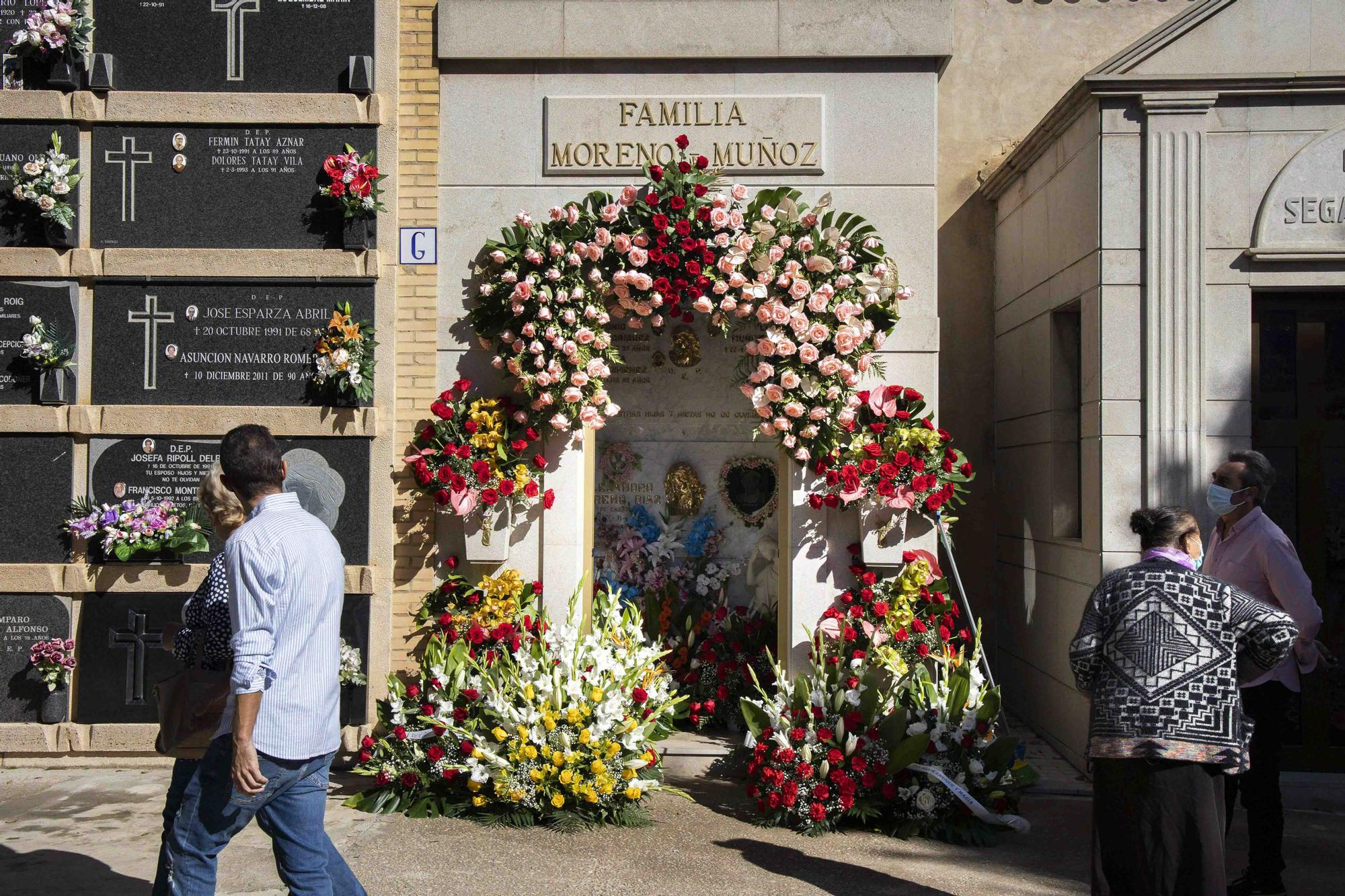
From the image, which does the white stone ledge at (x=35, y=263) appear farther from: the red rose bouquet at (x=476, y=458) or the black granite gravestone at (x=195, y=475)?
the red rose bouquet at (x=476, y=458)

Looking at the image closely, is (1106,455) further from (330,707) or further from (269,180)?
(269,180)

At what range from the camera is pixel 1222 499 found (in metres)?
4.47

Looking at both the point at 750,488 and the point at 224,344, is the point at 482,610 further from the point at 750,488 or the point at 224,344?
the point at 224,344

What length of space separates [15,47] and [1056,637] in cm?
714

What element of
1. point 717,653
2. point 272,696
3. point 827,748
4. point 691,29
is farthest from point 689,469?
point 272,696

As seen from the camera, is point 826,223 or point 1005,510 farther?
point 1005,510

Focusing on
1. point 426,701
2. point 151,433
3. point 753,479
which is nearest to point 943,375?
point 753,479

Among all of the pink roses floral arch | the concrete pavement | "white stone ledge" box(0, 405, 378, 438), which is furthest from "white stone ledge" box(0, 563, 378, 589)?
the pink roses floral arch

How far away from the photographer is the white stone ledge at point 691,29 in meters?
5.95

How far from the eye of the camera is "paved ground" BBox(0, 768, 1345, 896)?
4312 mm

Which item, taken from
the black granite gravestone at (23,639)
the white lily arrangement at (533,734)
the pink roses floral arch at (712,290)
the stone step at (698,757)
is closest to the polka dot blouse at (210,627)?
the white lily arrangement at (533,734)

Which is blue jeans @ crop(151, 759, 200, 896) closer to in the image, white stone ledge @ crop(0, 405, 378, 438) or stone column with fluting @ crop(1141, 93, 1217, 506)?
white stone ledge @ crop(0, 405, 378, 438)

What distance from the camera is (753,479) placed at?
6.84 meters

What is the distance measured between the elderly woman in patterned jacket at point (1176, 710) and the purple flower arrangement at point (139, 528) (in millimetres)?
4934
